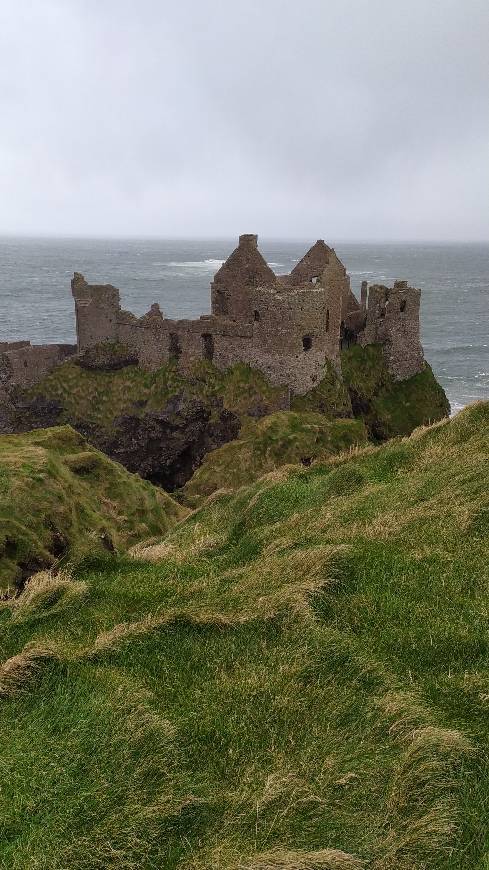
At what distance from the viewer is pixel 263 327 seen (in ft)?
108

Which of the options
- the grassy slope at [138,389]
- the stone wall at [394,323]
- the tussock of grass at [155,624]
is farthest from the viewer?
the stone wall at [394,323]

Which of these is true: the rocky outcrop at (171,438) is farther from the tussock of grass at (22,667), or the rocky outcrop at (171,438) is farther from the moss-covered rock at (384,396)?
the tussock of grass at (22,667)

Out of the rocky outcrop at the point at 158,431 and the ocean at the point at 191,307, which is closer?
the rocky outcrop at the point at 158,431

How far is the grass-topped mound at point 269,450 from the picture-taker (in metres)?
26.5

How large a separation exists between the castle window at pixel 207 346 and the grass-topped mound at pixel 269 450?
820cm

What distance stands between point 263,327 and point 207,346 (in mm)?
4258

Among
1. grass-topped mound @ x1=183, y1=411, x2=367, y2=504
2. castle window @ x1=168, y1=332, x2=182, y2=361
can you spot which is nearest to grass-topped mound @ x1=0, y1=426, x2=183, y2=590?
grass-topped mound @ x1=183, y1=411, x2=367, y2=504

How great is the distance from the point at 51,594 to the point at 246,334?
24806mm

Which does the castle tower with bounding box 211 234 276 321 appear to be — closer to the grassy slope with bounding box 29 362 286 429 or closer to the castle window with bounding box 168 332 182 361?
the castle window with bounding box 168 332 182 361

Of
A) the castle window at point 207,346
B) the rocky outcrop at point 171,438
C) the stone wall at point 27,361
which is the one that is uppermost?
the castle window at point 207,346

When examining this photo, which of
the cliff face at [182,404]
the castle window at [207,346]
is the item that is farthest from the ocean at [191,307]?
the castle window at [207,346]

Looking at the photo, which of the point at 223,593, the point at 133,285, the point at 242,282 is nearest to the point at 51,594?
the point at 223,593

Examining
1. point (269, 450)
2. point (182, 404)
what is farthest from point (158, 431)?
point (269, 450)

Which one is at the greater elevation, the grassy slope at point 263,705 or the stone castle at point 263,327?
the stone castle at point 263,327
